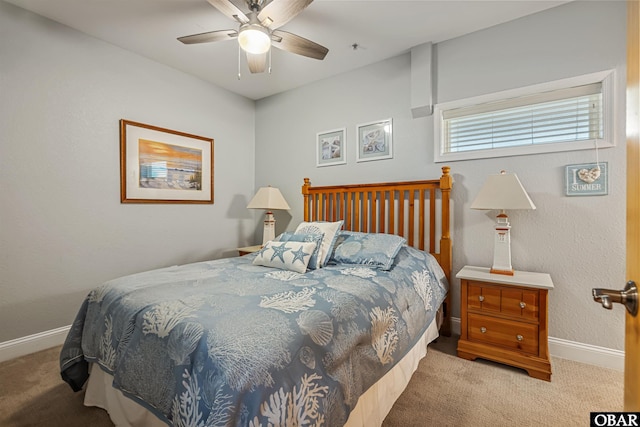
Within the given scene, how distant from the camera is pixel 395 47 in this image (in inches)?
106

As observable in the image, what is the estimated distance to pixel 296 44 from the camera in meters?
2.07

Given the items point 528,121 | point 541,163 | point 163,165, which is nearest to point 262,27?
point 163,165

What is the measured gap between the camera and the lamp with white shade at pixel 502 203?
2.02 metres

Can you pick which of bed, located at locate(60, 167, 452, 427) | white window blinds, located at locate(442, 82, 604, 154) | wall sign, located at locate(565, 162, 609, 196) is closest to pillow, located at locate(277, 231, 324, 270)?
bed, located at locate(60, 167, 452, 427)

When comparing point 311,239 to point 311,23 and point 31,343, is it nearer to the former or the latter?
point 311,23

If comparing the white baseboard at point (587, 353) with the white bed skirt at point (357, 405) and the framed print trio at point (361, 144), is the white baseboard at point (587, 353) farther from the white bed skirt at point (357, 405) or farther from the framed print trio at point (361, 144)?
the framed print trio at point (361, 144)

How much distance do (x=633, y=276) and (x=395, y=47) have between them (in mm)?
2703

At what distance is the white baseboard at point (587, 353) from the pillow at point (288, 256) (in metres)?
2.01

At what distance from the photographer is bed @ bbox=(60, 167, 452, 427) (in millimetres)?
928

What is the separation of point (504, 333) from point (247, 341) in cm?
190

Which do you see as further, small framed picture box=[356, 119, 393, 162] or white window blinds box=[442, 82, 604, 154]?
small framed picture box=[356, 119, 393, 162]

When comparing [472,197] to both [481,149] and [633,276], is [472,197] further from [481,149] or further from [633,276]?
[633,276]

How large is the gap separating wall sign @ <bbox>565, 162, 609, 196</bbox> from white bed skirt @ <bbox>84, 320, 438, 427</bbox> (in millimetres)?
1687

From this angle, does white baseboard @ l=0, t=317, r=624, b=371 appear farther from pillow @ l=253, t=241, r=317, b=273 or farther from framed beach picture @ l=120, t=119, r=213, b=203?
pillow @ l=253, t=241, r=317, b=273
